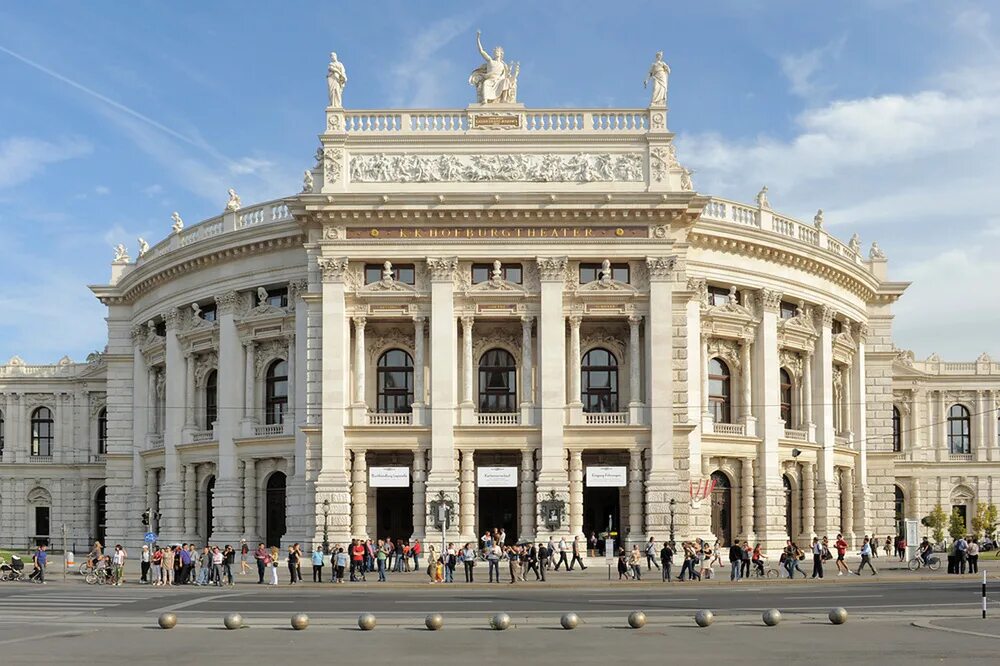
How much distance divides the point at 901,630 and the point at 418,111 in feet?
130

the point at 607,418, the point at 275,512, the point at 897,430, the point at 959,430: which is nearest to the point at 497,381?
the point at 607,418

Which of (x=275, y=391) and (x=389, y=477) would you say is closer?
(x=389, y=477)

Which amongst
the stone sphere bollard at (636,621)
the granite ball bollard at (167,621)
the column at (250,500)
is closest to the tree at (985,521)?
the column at (250,500)

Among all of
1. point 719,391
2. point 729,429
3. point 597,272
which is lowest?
point 729,429

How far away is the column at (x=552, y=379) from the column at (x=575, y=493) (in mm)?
690

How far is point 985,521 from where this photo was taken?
3233 inches

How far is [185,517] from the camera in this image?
6994 centimetres

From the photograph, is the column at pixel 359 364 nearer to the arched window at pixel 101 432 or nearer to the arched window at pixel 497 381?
the arched window at pixel 497 381

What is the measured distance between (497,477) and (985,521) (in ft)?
127

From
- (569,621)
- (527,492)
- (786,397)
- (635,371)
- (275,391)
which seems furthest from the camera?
(786,397)

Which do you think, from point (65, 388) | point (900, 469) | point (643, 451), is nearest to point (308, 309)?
point (643, 451)

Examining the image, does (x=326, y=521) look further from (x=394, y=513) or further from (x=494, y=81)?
(x=494, y=81)

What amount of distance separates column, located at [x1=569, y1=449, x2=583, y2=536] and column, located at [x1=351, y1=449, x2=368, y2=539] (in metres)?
9.52

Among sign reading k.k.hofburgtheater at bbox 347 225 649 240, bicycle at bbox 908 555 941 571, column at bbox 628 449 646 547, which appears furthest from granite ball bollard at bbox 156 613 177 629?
bicycle at bbox 908 555 941 571
